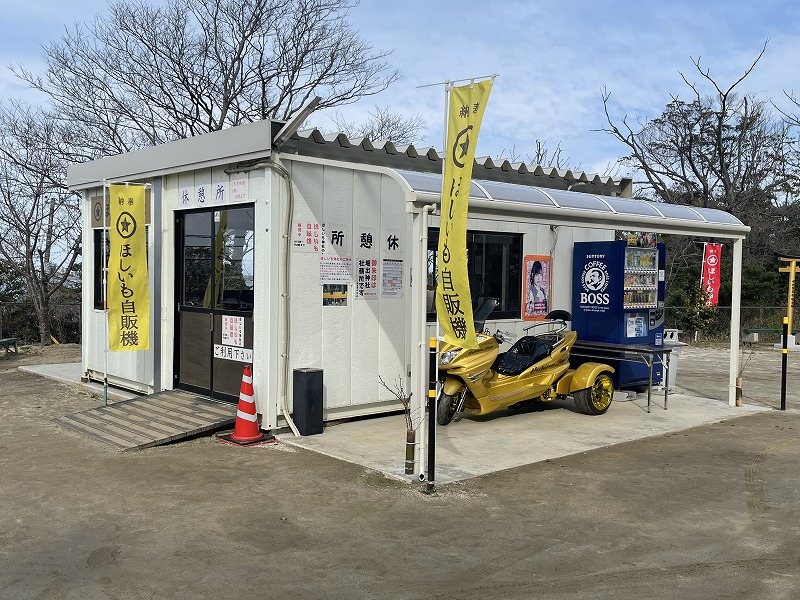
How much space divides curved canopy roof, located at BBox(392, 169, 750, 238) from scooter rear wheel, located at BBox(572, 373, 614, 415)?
191 centimetres

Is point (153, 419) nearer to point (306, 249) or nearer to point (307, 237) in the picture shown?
point (306, 249)

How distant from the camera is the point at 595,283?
A: 10.8m

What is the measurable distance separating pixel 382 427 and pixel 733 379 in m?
4.91

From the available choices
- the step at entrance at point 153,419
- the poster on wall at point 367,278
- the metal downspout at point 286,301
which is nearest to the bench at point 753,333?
the poster on wall at point 367,278

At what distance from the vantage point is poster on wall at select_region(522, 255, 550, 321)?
1059 cm

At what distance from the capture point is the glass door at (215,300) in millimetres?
8500

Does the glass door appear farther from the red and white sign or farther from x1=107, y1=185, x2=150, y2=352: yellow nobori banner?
the red and white sign

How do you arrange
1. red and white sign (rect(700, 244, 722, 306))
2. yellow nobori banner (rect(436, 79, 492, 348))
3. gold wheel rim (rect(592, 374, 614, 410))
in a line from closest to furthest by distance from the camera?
yellow nobori banner (rect(436, 79, 492, 348))
gold wheel rim (rect(592, 374, 614, 410))
red and white sign (rect(700, 244, 722, 306))

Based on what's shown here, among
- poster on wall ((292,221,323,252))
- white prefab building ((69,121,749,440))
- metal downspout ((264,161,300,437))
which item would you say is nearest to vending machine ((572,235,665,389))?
white prefab building ((69,121,749,440))

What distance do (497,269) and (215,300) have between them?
3750 mm

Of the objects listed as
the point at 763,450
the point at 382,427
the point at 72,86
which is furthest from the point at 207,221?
the point at 72,86

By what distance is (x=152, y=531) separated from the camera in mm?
5082

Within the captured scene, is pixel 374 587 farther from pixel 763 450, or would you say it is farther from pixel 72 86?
pixel 72 86

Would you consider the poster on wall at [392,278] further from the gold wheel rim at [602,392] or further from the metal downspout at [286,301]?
the gold wheel rim at [602,392]
